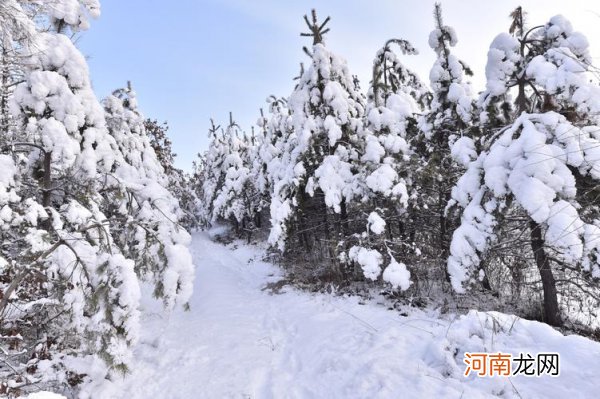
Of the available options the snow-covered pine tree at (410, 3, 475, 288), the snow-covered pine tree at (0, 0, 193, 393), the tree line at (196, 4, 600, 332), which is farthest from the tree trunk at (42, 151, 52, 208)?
the snow-covered pine tree at (410, 3, 475, 288)

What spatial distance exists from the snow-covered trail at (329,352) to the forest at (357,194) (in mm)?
819

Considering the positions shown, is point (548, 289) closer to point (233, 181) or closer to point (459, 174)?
point (459, 174)

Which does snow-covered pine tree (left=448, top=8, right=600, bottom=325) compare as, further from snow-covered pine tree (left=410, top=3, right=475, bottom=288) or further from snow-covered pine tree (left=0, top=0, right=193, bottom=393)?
snow-covered pine tree (left=0, top=0, right=193, bottom=393)

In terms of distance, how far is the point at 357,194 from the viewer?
10648 millimetres

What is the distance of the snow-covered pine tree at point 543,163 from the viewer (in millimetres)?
5117

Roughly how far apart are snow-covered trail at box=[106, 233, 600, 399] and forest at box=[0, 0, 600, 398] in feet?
2.69

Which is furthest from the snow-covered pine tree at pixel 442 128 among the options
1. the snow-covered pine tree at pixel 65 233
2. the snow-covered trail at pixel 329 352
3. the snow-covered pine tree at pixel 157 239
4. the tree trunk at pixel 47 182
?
the tree trunk at pixel 47 182

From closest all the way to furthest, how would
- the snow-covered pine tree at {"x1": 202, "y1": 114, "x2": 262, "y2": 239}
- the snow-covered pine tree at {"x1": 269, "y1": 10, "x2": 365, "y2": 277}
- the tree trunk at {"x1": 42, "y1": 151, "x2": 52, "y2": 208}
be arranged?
the tree trunk at {"x1": 42, "y1": 151, "x2": 52, "y2": 208} < the snow-covered pine tree at {"x1": 269, "y1": 10, "x2": 365, "y2": 277} < the snow-covered pine tree at {"x1": 202, "y1": 114, "x2": 262, "y2": 239}

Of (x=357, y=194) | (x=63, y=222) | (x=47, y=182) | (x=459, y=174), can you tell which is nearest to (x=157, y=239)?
(x=63, y=222)

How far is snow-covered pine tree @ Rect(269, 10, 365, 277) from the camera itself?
1077 cm

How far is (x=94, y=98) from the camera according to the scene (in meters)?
6.97

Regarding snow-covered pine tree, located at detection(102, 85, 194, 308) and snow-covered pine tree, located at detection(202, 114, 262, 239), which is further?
snow-covered pine tree, located at detection(202, 114, 262, 239)

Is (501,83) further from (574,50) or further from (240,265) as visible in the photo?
(240,265)

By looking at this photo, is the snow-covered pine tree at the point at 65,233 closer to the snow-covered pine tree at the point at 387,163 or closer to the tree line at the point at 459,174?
the snow-covered pine tree at the point at 387,163
